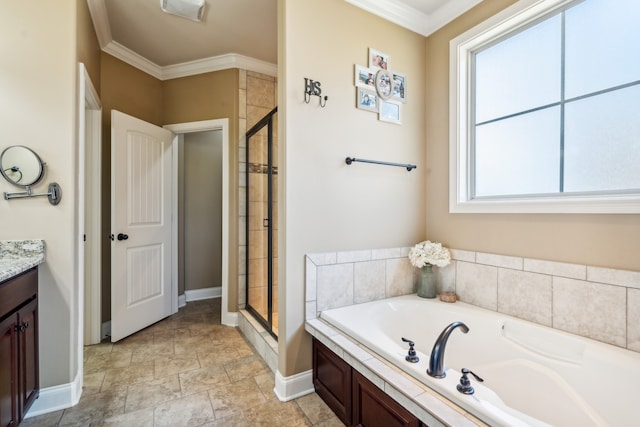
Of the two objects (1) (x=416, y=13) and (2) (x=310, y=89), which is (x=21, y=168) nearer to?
(2) (x=310, y=89)

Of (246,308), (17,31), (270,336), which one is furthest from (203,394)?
(17,31)

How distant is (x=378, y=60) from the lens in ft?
6.96

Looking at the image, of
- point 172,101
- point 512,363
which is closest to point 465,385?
point 512,363

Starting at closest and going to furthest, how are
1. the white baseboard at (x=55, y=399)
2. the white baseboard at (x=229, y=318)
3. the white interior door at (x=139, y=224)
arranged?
the white baseboard at (x=55, y=399), the white interior door at (x=139, y=224), the white baseboard at (x=229, y=318)

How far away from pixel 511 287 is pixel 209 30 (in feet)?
9.95

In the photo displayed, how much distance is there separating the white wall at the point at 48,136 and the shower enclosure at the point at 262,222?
1228 mm

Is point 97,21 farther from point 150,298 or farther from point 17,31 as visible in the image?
point 150,298

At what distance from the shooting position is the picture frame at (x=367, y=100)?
2.02 metres

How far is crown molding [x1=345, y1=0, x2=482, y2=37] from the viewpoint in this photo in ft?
6.79

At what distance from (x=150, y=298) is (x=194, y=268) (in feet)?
3.11

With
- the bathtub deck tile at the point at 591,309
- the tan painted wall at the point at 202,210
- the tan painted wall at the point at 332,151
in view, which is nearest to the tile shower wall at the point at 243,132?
the tan painted wall at the point at 202,210

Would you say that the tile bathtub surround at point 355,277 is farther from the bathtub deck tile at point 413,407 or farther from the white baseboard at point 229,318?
the white baseboard at point 229,318

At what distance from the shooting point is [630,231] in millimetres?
1379

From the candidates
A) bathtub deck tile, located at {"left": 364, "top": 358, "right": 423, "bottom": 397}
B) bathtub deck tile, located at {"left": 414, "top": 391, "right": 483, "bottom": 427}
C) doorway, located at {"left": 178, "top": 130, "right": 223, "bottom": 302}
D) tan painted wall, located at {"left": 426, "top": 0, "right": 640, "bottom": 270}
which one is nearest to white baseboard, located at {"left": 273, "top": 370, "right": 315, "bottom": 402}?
bathtub deck tile, located at {"left": 364, "top": 358, "right": 423, "bottom": 397}
